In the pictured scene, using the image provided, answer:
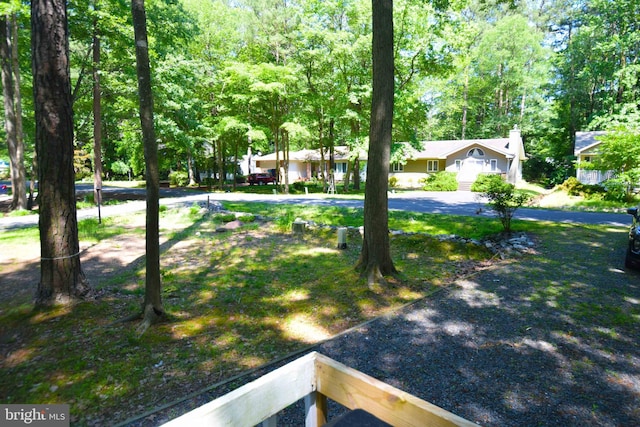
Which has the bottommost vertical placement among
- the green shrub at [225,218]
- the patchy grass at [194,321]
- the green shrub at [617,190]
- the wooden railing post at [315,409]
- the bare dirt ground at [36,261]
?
the patchy grass at [194,321]

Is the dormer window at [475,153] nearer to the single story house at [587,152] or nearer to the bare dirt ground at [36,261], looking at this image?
the single story house at [587,152]

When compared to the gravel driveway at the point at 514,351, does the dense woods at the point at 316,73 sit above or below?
above

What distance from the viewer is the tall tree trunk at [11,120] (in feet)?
48.3

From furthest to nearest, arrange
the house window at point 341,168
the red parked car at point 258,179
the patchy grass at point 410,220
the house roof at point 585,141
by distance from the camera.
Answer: the house window at point 341,168, the red parked car at point 258,179, the house roof at point 585,141, the patchy grass at point 410,220

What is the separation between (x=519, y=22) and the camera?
35656mm

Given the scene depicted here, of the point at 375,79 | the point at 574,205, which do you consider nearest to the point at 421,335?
the point at 375,79

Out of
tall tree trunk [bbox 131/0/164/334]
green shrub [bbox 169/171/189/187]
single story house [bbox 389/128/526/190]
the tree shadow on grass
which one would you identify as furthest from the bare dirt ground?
single story house [bbox 389/128/526/190]

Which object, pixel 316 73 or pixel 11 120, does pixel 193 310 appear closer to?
pixel 11 120

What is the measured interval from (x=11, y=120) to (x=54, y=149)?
46.2ft

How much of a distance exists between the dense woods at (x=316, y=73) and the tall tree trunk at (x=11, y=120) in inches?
3.5

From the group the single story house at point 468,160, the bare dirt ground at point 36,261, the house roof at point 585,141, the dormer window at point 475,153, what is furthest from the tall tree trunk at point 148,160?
the dormer window at point 475,153

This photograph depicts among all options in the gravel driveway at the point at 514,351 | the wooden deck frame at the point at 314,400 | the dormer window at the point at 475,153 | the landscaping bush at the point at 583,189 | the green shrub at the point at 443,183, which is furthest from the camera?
the dormer window at the point at 475,153

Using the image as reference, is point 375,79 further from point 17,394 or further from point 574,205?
point 574,205

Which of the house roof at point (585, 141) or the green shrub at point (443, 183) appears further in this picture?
the green shrub at point (443, 183)
